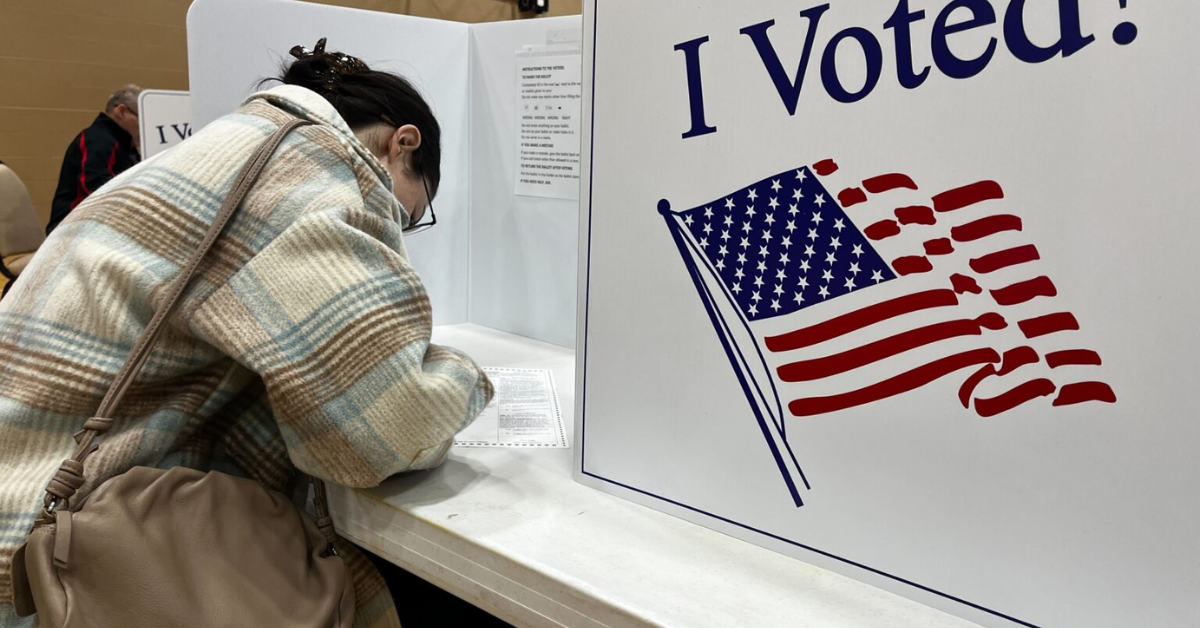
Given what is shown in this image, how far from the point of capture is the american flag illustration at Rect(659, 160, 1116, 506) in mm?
620

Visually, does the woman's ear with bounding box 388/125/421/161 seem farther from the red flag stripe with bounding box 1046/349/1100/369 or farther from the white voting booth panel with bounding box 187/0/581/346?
the red flag stripe with bounding box 1046/349/1100/369

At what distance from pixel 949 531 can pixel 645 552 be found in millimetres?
278

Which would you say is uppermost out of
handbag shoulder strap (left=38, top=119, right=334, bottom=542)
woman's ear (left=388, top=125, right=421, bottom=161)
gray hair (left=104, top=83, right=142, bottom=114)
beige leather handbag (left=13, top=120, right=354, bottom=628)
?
gray hair (left=104, top=83, right=142, bottom=114)

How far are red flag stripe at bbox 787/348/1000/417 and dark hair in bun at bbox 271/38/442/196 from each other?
737 millimetres

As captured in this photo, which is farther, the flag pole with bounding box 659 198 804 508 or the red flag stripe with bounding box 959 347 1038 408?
the flag pole with bounding box 659 198 804 508

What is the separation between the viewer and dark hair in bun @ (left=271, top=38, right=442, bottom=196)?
1.18 meters

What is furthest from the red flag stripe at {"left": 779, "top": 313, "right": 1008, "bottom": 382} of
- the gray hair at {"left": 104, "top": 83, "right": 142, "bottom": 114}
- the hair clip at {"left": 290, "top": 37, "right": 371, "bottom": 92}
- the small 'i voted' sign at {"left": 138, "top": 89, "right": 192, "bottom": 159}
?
the gray hair at {"left": 104, "top": 83, "right": 142, "bottom": 114}

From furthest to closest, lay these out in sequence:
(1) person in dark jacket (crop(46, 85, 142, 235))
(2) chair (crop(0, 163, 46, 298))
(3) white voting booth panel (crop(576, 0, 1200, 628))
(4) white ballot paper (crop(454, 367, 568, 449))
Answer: (1) person in dark jacket (crop(46, 85, 142, 235)), (2) chair (crop(0, 163, 46, 298)), (4) white ballot paper (crop(454, 367, 568, 449)), (3) white voting booth panel (crop(576, 0, 1200, 628))

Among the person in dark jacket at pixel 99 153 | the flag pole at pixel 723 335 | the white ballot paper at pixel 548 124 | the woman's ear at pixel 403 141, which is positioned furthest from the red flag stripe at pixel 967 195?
the person in dark jacket at pixel 99 153

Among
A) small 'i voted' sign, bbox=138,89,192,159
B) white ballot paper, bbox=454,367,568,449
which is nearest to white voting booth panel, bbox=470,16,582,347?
white ballot paper, bbox=454,367,568,449

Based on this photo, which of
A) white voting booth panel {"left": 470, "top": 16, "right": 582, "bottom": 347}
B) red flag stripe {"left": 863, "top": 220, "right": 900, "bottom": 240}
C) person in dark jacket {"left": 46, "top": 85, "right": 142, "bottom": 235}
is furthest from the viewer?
person in dark jacket {"left": 46, "top": 85, "right": 142, "bottom": 235}

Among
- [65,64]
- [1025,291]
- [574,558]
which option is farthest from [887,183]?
[65,64]

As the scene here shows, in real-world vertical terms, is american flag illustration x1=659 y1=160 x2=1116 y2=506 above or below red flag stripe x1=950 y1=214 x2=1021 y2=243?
below

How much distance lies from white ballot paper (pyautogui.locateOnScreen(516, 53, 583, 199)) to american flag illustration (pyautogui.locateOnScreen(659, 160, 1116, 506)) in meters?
0.75
